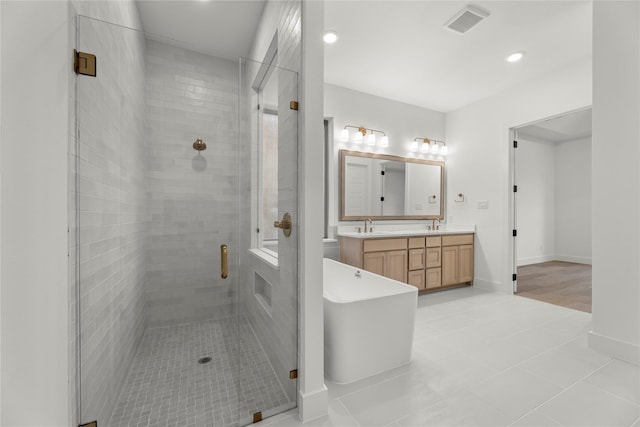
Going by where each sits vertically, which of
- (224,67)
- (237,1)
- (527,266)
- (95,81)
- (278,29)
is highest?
(237,1)

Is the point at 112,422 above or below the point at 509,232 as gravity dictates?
below

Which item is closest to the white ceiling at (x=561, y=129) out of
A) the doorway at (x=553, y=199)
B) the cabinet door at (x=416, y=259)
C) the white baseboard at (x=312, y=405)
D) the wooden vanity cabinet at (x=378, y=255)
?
the doorway at (x=553, y=199)

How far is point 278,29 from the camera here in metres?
1.83

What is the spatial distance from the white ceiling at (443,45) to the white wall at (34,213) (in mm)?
2043

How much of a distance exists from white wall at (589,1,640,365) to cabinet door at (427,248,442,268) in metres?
1.60

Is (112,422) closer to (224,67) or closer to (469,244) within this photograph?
(224,67)

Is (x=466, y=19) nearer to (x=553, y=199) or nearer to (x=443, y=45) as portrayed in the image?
(x=443, y=45)

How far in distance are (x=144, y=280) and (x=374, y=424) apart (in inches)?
71.5

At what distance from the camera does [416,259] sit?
343cm

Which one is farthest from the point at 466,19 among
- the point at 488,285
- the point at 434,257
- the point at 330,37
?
the point at 488,285

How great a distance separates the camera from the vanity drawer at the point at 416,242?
3.39 meters

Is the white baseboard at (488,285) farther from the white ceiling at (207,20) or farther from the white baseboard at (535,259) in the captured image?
the white ceiling at (207,20)

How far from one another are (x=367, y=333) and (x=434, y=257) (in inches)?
88.4

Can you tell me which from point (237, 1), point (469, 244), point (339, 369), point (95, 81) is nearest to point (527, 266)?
point (469, 244)
